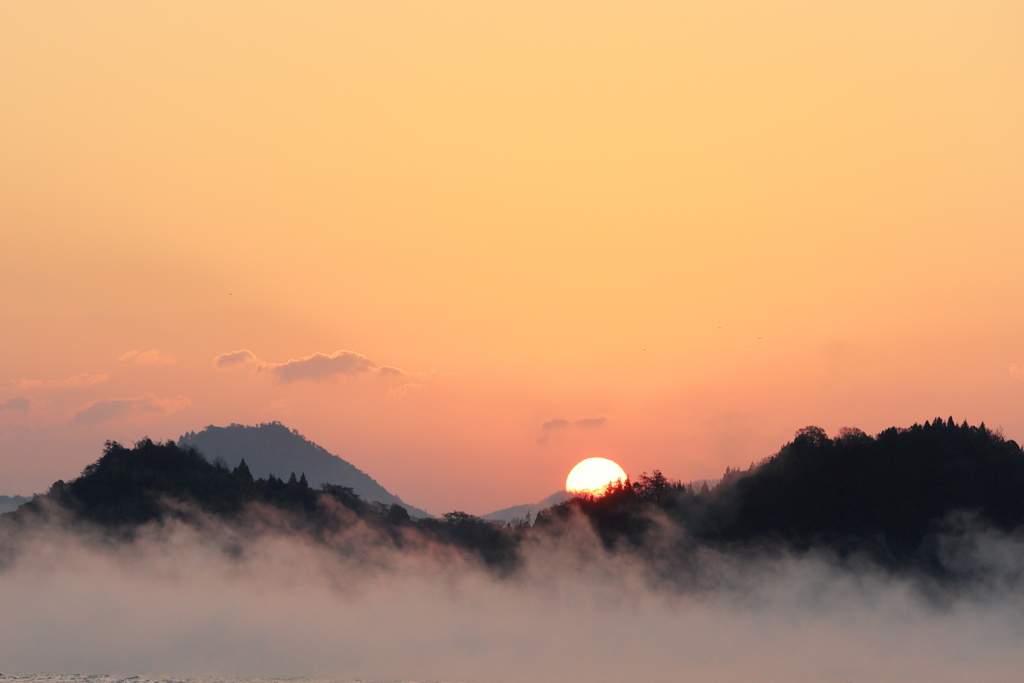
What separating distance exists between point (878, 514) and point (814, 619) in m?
18.5

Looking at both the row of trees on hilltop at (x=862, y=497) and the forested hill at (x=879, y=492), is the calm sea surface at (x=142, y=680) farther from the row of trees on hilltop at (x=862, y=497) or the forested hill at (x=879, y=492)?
the forested hill at (x=879, y=492)

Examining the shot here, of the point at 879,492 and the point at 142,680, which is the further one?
the point at 142,680

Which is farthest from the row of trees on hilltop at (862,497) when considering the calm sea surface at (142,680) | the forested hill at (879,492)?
the calm sea surface at (142,680)

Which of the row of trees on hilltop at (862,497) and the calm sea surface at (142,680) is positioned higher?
the row of trees on hilltop at (862,497)

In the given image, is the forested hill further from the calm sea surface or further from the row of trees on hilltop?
the calm sea surface

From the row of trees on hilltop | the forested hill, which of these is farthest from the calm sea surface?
Result: the forested hill

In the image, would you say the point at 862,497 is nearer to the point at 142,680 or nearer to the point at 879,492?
the point at 879,492

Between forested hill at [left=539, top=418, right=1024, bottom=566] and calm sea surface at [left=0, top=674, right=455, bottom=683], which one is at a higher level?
forested hill at [left=539, top=418, right=1024, bottom=566]

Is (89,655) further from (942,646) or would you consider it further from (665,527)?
(942,646)

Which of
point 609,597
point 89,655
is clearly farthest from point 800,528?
point 89,655

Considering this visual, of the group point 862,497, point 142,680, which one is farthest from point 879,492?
point 142,680

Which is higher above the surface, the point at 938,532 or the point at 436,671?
the point at 938,532

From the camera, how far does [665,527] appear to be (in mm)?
178250

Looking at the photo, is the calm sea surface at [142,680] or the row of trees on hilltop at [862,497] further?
the calm sea surface at [142,680]
